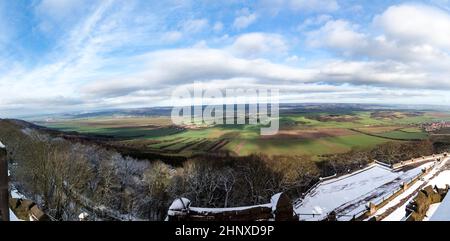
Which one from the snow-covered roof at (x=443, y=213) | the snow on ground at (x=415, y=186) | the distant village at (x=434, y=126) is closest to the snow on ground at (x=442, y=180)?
the snow on ground at (x=415, y=186)

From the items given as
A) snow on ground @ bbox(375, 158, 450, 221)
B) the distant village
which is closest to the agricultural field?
the distant village

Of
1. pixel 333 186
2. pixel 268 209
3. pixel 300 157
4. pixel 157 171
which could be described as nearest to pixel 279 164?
pixel 300 157

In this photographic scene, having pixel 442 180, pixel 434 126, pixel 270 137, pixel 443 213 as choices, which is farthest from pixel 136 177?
pixel 434 126

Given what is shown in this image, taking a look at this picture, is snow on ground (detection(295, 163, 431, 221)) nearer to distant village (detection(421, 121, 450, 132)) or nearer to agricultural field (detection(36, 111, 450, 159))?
agricultural field (detection(36, 111, 450, 159))

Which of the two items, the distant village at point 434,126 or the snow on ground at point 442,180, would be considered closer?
the snow on ground at point 442,180

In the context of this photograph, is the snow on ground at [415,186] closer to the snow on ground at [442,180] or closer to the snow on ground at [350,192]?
the snow on ground at [442,180]
